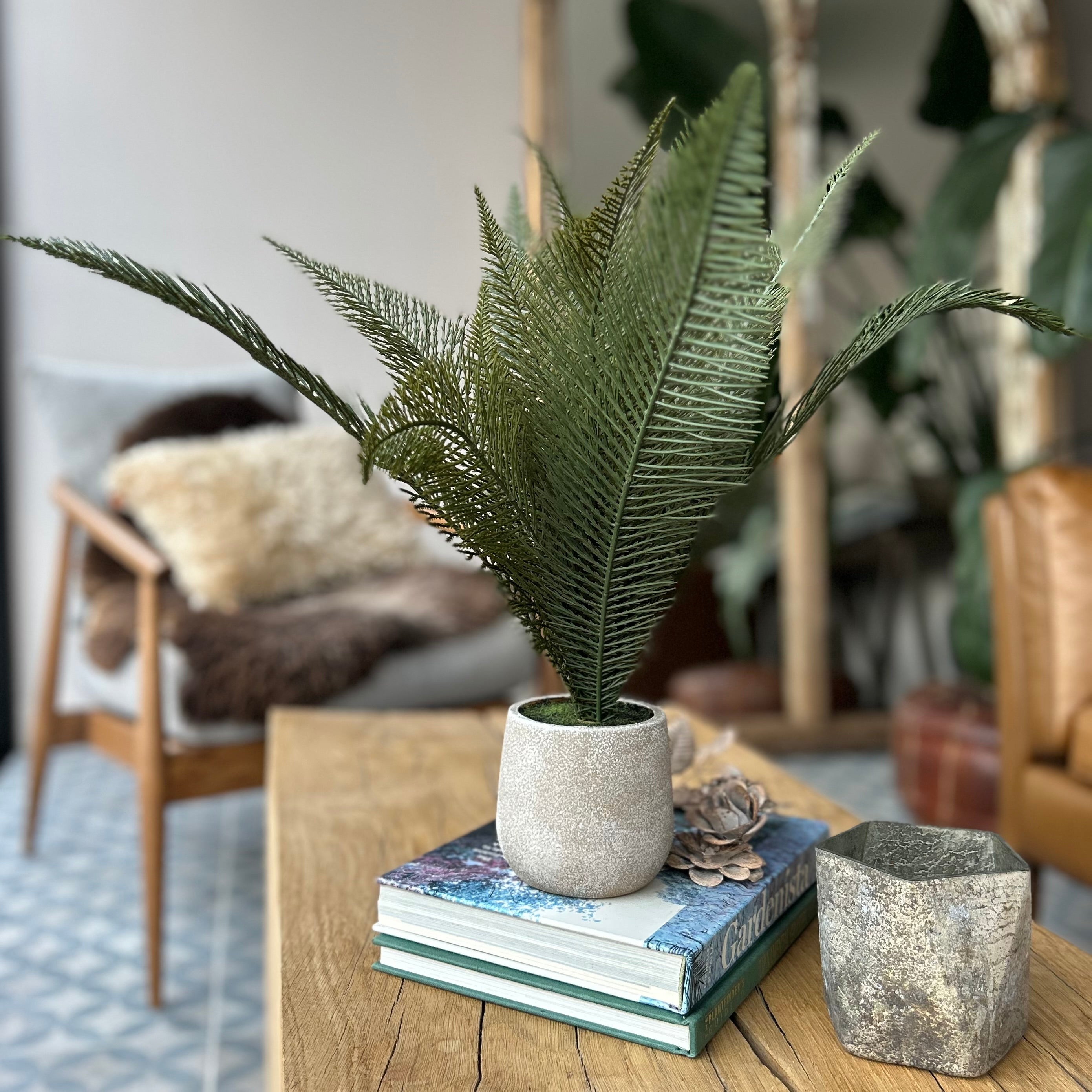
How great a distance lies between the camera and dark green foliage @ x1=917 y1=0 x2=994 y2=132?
271cm

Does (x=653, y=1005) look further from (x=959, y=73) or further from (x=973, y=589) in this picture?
(x=959, y=73)

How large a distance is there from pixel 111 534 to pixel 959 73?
2.32 m

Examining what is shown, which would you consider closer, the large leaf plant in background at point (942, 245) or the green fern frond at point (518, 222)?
the green fern frond at point (518, 222)

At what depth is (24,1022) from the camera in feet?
4.56

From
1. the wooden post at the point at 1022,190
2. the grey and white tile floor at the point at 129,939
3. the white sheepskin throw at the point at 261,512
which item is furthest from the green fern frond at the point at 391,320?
the wooden post at the point at 1022,190

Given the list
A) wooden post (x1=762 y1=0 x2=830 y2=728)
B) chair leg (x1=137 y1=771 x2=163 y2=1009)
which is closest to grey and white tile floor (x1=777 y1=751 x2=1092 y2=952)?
wooden post (x1=762 y1=0 x2=830 y2=728)

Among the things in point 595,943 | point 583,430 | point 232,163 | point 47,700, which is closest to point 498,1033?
point 595,943

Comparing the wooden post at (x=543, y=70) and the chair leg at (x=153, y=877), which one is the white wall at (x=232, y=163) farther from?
the chair leg at (x=153, y=877)

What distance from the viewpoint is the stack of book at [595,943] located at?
0.58 metres

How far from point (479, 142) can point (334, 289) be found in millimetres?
2514

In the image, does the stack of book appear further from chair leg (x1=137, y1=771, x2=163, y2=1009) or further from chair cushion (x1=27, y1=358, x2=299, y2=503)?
chair cushion (x1=27, y1=358, x2=299, y2=503)

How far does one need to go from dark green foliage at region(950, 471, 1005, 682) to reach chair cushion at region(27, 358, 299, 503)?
1.54m

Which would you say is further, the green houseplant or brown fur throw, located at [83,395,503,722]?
brown fur throw, located at [83,395,503,722]

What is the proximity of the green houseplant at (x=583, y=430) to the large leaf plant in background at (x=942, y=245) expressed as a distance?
158 cm
